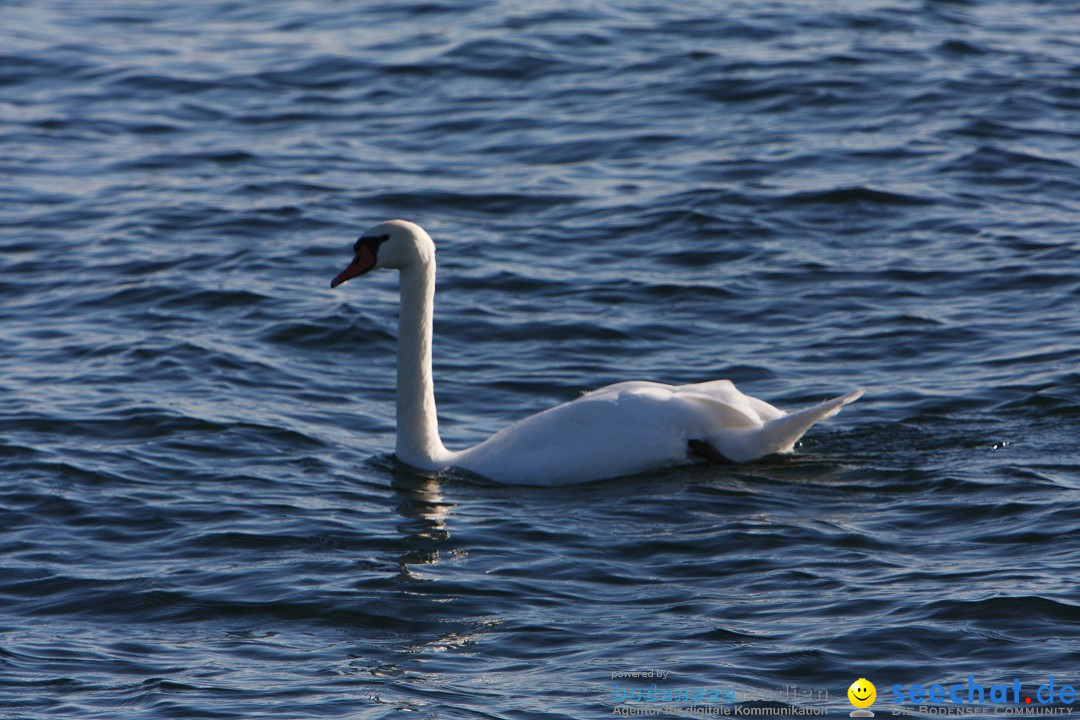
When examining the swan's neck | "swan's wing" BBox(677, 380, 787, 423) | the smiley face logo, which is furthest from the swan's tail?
the smiley face logo

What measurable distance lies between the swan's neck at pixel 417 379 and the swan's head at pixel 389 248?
0.22 feet

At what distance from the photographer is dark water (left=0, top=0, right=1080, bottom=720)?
6.64 metres

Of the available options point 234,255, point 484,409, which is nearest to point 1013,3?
point 234,255

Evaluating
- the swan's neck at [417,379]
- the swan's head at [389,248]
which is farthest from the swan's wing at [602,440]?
the swan's head at [389,248]

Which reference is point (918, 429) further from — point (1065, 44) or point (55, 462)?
point (1065, 44)

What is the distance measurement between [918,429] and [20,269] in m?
7.19

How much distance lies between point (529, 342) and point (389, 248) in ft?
7.18

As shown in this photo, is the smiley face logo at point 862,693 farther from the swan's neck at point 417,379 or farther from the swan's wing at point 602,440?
Result: the swan's neck at point 417,379

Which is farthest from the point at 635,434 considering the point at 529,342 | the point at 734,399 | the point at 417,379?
the point at 529,342

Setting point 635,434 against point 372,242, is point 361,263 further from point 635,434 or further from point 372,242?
point 635,434

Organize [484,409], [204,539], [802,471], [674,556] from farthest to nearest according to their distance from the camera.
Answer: [484,409]
[802,471]
[204,539]
[674,556]

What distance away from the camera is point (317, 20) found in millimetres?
20844

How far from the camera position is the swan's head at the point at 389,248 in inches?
359

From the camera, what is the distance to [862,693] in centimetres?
601
